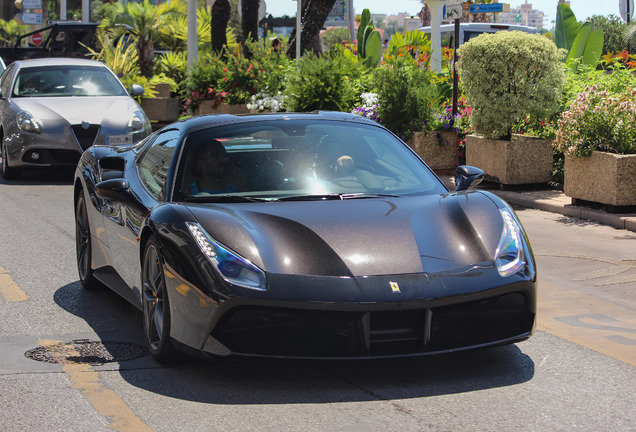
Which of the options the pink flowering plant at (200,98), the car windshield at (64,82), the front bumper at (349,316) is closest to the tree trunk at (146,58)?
the pink flowering plant at (200,98)

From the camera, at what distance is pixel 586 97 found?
10.7 m

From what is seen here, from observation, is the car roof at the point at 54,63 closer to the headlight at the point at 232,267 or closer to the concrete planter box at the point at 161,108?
the concrete planter box at the point at 161,108

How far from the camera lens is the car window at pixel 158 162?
5520 millimetres

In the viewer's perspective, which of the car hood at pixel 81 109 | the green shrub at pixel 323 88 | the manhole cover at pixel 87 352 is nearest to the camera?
the manhole cover at pixel 87 352

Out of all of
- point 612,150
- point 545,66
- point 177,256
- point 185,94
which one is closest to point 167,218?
point 177,256

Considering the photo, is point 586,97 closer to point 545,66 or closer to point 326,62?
point 545,66

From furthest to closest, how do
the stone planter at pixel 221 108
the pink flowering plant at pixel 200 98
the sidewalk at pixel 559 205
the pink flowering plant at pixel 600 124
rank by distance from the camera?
the pink flowering plant at pixel 200 98
the stone planter at pixel 221 108
the pink flowering plant at pixel 600 124
the sidewalk at pixel 559 205

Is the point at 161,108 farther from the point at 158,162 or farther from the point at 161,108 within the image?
the point at 158,162

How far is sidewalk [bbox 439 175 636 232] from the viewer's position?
32.1 feet

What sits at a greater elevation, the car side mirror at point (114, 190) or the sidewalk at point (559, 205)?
the car side mirror at point (114, 190)

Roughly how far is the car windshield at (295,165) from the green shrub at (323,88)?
31.3 ft

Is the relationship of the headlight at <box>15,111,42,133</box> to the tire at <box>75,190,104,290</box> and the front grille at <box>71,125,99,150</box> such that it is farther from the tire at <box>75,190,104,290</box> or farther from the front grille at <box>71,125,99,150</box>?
the tire at <box>75,190,104,290</box>

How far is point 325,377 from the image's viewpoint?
468cm

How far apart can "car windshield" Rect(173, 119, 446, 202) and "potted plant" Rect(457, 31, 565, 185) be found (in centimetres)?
654
